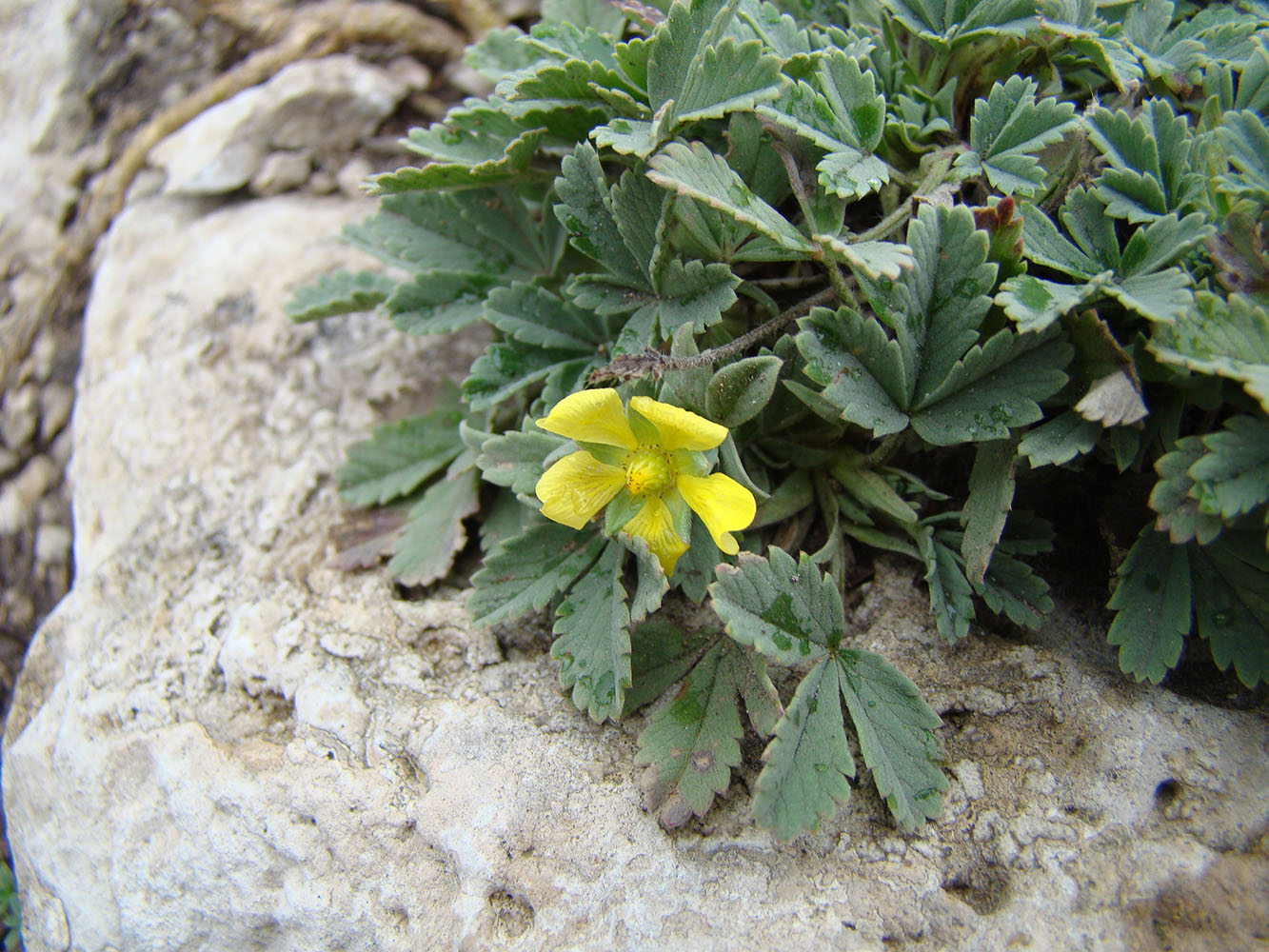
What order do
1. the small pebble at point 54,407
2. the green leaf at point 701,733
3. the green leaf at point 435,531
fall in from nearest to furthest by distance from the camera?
the green leaf at point 701,733 → the green leaf at point 435,531 → the small pebble at point 54,407

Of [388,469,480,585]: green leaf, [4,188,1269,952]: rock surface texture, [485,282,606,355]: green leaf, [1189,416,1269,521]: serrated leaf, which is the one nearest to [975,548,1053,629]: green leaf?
[4,188,1269,952]: rock surface texture

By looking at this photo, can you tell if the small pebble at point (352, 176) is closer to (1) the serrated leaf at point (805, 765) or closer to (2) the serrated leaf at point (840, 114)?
(2) the serrated leaf at point (840, 114)

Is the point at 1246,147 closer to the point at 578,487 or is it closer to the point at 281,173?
the point at 578,487

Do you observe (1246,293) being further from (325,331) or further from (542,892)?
(325,331)

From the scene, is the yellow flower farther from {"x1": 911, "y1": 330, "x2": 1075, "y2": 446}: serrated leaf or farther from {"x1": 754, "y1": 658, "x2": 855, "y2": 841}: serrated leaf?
{"x1": 911, "y1": 330, "x2": 1075, "y2": 446}: serrated leaf

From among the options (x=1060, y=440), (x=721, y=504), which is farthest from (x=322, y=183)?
(x=1060, y=440)

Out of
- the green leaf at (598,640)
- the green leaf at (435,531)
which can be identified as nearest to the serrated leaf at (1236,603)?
the green leaf at (598,640)
